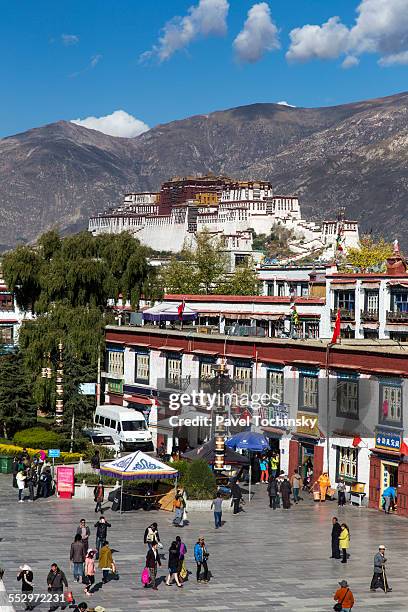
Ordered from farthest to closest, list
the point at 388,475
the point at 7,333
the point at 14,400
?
the point at 7,333 → the point at 14,400 → the point at 388,475

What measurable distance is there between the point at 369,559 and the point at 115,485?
1403 centimetres

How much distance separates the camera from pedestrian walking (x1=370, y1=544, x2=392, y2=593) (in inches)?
1208

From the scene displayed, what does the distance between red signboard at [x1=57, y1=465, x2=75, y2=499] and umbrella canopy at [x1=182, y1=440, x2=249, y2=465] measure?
514 cm

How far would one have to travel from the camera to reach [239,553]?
1399 inches

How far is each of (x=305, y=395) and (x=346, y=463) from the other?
15.0ft

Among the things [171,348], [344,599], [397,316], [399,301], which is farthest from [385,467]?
[399,301]

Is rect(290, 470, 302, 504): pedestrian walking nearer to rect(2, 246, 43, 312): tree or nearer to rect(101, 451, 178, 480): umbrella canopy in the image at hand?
rect(101, 451, 178, 480): umbrella canopy

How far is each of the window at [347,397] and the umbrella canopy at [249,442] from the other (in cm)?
345

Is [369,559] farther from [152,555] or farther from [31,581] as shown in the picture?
[31,581]

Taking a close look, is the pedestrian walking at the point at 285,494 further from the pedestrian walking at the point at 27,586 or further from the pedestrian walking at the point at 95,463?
the pedestrian walking at the point at 27,586

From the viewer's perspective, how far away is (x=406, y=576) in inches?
1293

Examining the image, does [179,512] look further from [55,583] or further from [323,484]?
[55,583]

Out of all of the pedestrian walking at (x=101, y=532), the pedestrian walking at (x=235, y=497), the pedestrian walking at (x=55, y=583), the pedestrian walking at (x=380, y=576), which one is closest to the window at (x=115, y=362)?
the pedestrian walking at (x=235, y=497)

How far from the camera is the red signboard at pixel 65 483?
45.5m
